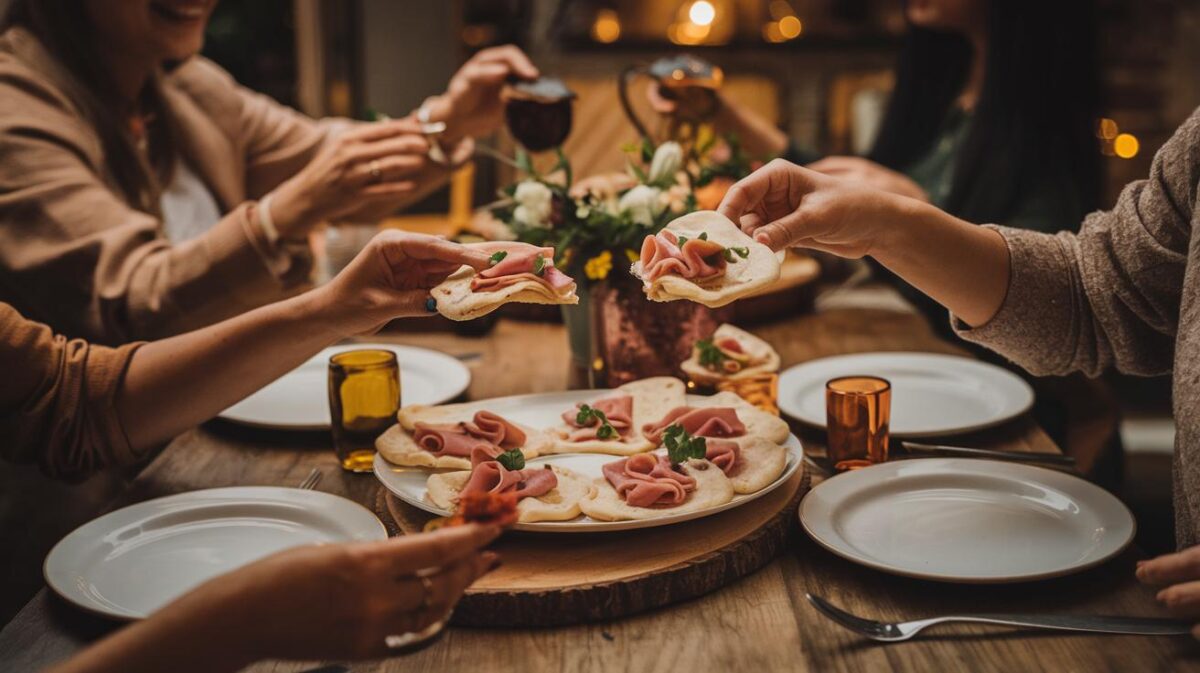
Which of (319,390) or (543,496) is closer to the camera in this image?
(543,496)

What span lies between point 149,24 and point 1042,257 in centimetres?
178

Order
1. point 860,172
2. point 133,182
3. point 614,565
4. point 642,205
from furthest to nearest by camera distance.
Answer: point 860,172, point 133,182, point 642,205, point 614,565

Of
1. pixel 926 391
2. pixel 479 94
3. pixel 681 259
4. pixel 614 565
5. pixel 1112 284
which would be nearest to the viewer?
pixel 614 565

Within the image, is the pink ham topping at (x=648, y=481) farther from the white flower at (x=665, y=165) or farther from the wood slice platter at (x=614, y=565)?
the white flower at (x=665, y=165)

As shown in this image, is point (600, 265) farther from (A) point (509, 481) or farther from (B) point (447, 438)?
(A) point (509, 481)

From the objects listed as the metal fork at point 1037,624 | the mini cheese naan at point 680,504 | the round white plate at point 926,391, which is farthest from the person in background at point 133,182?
the metal fork at point 1037,624

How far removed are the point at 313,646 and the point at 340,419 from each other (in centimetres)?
71

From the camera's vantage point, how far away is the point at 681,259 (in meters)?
1.35

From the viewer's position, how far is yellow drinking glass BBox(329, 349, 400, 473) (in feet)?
4.92

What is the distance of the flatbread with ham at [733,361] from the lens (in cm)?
170

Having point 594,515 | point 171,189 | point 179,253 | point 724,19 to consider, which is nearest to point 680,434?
point 594,515

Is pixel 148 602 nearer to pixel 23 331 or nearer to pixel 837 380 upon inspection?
pixel 23 331

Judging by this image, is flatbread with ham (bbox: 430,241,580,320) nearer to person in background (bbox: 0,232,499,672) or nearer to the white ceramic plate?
person in background (bbox: 0,232,499,672)

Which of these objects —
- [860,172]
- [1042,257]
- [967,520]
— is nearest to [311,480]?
[967,520]
